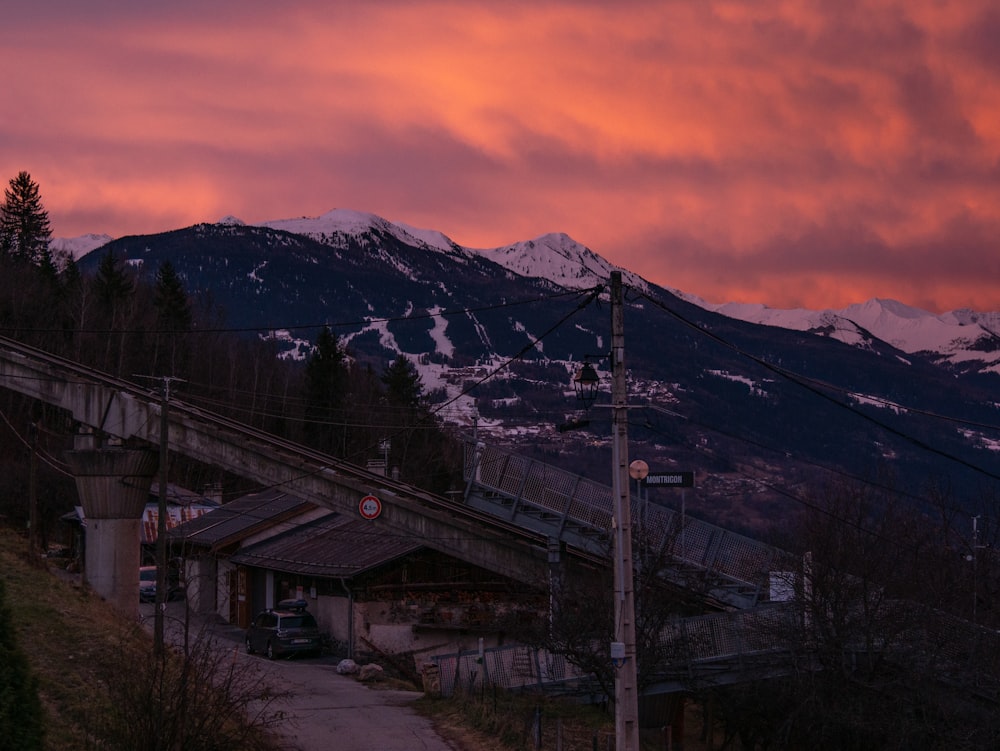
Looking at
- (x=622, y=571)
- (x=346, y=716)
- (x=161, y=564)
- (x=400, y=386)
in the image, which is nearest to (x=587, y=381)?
(x=622, y=571)

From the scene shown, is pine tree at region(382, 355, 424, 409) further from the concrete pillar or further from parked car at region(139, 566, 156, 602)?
the concrete pillar

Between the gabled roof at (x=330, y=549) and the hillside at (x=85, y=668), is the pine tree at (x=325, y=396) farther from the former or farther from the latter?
the hillside at (x=85, y=668)

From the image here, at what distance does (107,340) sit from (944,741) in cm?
7411

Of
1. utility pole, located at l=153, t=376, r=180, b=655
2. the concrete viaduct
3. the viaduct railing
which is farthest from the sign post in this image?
the concrete viaduct

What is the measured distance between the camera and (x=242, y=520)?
2312 inches

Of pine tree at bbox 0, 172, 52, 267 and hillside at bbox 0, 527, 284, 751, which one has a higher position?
pine tree at bbox 0, 172, 52, 267

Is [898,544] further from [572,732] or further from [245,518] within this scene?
[245,518]

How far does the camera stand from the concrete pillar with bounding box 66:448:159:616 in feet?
127

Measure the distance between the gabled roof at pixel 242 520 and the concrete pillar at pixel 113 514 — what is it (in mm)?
11269

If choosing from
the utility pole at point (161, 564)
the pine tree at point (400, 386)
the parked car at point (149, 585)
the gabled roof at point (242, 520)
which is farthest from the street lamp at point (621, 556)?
the pine tree at point (400, 386)

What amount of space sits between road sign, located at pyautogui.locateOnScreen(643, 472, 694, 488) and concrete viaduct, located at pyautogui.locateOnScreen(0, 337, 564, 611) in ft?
46.6

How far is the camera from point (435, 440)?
3826 inches

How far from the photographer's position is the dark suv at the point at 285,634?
42.3 meters

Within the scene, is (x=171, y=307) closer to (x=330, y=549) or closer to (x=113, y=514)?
(x=330, y=549)
